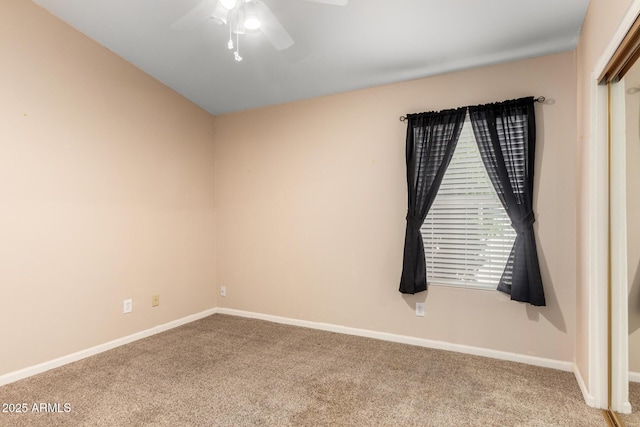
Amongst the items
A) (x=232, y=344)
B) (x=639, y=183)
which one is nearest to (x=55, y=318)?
(x=232, y=344)

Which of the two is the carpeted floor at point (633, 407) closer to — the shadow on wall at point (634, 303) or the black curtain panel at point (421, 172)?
the shadow on wall at point (634, 303)

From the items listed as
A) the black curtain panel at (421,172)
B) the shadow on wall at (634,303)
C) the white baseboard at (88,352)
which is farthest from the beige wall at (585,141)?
the white baseboard at (88,352)

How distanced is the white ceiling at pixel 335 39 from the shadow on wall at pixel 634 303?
1651 mm

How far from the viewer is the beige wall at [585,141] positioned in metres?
1.90

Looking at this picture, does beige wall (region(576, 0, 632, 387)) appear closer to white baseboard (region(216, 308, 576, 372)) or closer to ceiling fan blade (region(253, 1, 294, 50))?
white baseboard (region(216, 308, 576, 372))

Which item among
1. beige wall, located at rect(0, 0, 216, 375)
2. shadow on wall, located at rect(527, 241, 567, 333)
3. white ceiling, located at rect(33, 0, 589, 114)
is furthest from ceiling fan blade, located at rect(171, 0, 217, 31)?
shadow on wall, located at rect(527, 241, 567, 333)

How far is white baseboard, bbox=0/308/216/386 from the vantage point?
Answer: 2.39 m

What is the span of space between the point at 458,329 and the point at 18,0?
418 centimetres

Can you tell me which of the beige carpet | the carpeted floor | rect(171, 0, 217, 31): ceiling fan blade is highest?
rect(171, 0, 217, 31): ceiling fan blade

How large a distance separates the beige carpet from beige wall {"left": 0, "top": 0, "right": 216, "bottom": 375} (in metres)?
0.41

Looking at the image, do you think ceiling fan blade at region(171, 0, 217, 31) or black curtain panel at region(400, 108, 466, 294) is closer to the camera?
ceiling fan blade at region(171, 0, 217, 31)

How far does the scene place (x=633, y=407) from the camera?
6.01ft

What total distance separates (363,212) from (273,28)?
1.74 metres

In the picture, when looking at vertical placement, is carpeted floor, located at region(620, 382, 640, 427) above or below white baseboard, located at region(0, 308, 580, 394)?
above
